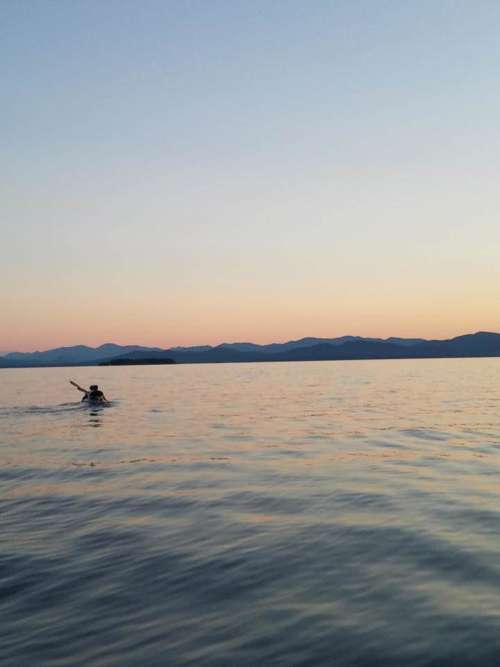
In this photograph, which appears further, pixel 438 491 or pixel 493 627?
pixel 438 491

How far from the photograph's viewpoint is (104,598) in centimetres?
907

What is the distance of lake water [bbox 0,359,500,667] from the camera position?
24.8 ft

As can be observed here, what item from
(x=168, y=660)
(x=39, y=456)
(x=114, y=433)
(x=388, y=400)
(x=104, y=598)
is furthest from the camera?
(x=388, y=400)

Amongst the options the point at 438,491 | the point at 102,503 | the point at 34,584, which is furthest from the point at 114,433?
the point at 34,584

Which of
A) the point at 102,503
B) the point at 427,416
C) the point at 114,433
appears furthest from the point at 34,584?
the point at 427,416

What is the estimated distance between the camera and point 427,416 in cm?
3862

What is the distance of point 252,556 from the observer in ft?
36.4

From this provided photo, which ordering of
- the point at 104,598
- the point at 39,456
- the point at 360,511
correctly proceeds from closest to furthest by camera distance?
1. the point at 104,598
2. the point at 360,511
3. the point at 39,456

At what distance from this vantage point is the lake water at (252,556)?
755 centimetres

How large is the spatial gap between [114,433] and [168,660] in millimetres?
25710

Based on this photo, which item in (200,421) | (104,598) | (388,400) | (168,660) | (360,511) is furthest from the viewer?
(388,400)

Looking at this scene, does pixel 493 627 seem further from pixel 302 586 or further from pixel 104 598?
pixel 104 598

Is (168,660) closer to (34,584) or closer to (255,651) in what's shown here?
(255,651)

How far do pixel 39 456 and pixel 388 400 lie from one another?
36.4 m
